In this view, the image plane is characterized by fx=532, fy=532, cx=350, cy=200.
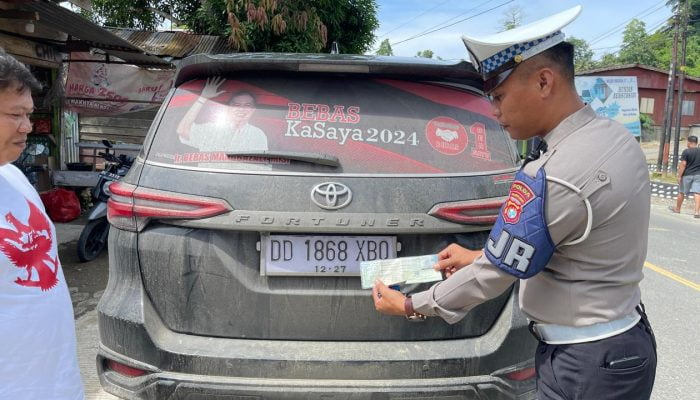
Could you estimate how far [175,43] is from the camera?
35.8 ft

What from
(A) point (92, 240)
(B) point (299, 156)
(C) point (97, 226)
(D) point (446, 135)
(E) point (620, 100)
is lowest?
(A) point (92, 240)

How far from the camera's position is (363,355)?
79.5 inches

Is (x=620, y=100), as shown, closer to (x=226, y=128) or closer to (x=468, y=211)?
(x=468, y=211)

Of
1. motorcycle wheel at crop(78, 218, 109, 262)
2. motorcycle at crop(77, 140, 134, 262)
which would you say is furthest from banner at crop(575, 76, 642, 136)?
motorcycle wheel at crop(78, 218, 109, 262)

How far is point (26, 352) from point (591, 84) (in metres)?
20.9

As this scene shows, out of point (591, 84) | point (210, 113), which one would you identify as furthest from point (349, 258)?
point (591, 84)

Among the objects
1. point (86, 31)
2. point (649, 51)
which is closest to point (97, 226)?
point (86, 31)

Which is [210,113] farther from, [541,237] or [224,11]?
[224,11]

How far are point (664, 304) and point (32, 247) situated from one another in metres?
5.29

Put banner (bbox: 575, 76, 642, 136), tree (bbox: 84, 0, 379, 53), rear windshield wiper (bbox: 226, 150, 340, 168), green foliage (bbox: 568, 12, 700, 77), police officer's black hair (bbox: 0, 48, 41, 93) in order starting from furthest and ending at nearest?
green foliage (bbox: 568, 12, 700, 77)
banner (bbox: 575, 76, 642, 136)
tree (bbox: 84, 0, 379, 53)
rear windshield wiper (bbox: 226, 150, 340, 168)
police officer's black hair (bbox: 0, 48, 41, 93)

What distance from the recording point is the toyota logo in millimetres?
1998

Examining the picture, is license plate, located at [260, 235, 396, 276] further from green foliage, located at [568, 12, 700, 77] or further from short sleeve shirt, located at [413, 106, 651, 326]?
green foliage, located at [568, 12, 700, 77]

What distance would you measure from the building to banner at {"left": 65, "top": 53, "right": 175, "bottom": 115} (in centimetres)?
3463

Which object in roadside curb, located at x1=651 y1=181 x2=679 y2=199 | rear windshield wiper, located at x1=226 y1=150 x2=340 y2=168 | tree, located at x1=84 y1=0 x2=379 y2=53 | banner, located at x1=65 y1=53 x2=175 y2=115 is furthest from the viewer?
roadside curb, located at x1=651 y1=181 x2=679 y2=199
